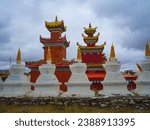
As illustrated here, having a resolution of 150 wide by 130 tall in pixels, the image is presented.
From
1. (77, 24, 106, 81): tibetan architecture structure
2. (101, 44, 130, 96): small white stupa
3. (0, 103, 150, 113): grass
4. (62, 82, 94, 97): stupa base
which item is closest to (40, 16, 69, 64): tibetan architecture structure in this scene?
(77, 24, 106, 81): tibetan architecture structure

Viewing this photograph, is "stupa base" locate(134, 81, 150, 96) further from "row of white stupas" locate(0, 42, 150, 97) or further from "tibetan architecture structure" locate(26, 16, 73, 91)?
"tibetan architecture structure" locate(26, 16, 73, 91)

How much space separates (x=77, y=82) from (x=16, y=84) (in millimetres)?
3544

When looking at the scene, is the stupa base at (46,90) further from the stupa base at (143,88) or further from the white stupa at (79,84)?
the stupa base at (143,88)

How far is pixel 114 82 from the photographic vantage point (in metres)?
14.4

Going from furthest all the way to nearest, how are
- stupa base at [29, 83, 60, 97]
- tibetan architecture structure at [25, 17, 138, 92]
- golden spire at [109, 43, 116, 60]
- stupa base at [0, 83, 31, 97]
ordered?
tibetan architecture structure at [25, 17, 138, 92], stupa base at [0, 83, 31, 97], golden spire at [109, 43, 116, 60], stupa base at [29, 83, 60, 97]

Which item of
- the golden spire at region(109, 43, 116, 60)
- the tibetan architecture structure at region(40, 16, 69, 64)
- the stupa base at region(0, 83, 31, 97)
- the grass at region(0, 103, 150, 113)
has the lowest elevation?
→ the grass at region(0, 103, 150, 113)

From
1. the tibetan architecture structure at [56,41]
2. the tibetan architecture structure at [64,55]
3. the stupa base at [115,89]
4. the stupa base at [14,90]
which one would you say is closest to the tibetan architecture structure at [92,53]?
the tibetan architecture structure at [64,55]

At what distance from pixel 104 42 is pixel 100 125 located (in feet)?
55.0

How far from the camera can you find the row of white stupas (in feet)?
47.1

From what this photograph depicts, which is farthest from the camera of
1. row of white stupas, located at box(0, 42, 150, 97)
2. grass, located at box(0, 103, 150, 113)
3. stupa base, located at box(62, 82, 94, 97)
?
stupa base, located at box(62, 82, 94, 97)

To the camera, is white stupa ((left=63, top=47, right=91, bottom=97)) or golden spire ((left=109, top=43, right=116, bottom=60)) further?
golden spire ((left=109, top=43, right=116, bottom=60))

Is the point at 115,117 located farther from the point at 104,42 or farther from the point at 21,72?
the point at 104,42

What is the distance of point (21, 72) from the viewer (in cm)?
1560

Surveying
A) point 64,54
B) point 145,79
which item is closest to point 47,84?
point 145,79
